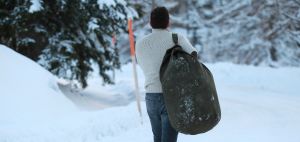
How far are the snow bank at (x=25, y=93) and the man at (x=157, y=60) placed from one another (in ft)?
A: 11.5

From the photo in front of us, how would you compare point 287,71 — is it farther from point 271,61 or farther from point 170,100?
point 170,100

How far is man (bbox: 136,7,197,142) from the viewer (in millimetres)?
5051

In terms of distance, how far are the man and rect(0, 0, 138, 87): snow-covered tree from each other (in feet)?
24.3

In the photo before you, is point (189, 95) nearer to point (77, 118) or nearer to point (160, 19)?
point (160, 19)

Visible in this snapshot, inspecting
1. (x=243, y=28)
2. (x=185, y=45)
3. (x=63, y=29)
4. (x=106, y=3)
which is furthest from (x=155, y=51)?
(x=243, y=28)

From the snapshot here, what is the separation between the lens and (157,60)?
5.06 m

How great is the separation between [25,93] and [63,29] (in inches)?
172

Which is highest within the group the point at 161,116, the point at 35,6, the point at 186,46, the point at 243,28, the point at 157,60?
the point at 243,28

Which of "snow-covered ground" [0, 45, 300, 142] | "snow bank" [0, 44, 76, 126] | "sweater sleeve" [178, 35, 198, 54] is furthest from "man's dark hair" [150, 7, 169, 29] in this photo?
"snow bank" [0, 44, 76, 126]

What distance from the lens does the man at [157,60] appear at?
16.6 feet

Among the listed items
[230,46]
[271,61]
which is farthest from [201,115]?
[230,46]

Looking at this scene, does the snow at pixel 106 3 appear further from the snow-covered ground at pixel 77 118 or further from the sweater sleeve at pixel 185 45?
the sweater sleeve at pixel 185 45

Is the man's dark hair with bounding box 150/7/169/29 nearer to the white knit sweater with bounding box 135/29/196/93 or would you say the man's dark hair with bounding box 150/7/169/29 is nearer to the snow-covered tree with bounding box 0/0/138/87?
the white knit sweater with bounding box 135/29/196/93

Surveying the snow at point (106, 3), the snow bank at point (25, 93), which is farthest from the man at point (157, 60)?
the snow at point (106, 3)
